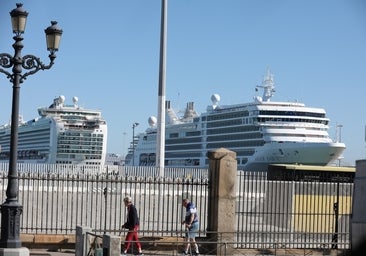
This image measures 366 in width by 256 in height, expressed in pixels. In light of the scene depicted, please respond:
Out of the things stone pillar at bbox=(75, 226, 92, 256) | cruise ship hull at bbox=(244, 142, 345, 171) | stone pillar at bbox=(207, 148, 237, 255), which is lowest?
stone pillar at bbox=(75, 226, 92, 256)

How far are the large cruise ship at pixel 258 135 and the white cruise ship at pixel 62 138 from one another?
10.5 metres

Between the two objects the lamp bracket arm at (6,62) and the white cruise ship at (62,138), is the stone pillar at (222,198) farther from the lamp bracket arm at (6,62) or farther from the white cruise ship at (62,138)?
the white cruise ship at (62,138)

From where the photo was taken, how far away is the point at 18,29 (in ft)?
50.1

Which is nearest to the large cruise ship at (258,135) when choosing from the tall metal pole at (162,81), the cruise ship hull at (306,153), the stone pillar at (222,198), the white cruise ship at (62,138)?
the cruise ship hull at (306,153)

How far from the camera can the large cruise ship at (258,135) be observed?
81.5 meters

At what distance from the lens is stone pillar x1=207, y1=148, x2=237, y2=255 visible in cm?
1831

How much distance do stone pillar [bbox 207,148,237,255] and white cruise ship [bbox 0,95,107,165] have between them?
85.7 meters

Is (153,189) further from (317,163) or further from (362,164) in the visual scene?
(317,163)

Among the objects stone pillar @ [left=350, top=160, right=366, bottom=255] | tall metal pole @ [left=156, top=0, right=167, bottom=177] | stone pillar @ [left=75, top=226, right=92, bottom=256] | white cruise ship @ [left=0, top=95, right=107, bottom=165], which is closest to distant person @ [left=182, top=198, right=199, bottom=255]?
stone pillar @ [left=75, top=226, right=92, bottom=256]

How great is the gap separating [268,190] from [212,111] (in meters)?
72.8

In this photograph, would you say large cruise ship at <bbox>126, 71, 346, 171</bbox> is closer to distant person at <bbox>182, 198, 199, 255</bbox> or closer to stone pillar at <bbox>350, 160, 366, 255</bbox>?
distant person at <bbox>182, 198, 199, 255</bbox>

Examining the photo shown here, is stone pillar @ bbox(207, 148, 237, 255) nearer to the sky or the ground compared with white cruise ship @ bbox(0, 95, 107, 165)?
nearer to the ground

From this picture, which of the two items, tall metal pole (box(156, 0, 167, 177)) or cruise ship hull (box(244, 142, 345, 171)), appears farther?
cruise ship hull (box(244, 142, 345, 171))

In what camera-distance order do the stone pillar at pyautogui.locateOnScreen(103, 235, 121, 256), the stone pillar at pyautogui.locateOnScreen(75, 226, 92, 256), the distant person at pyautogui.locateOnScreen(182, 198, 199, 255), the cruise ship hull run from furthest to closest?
the cruise ship hull, the distant person at pyautogui.locateOnScreen(182, 198, 199, 255), the stone pillar at pyautogui.locateOnScreen(75, 226, 92, 256), the stone pillar at pyautogui.locateOnScreen(103, 235, 121, 256)
